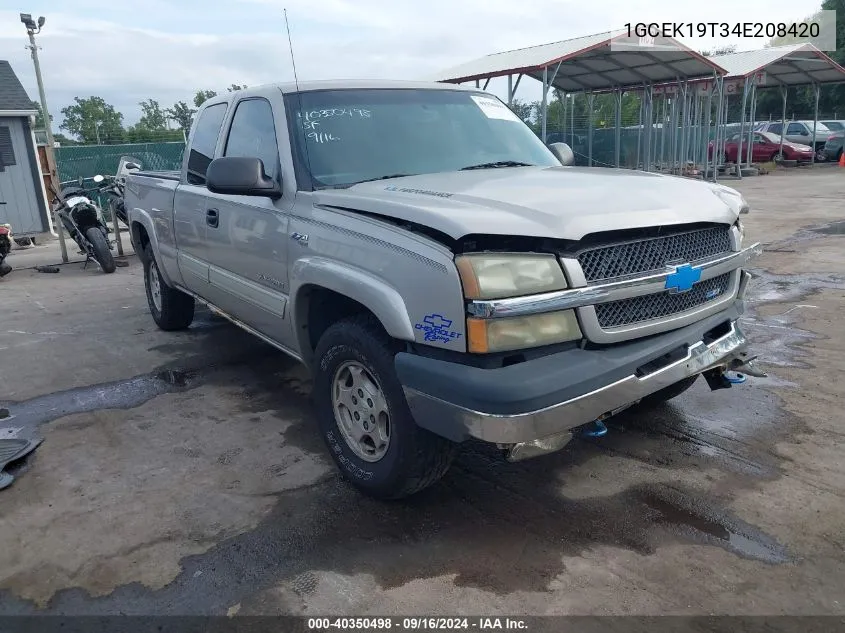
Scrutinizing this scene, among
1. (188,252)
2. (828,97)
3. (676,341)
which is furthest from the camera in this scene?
(828,97)

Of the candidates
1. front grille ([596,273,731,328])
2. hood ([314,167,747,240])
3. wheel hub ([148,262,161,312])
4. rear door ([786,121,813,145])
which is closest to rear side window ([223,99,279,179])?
hood ([314,167,747,240])

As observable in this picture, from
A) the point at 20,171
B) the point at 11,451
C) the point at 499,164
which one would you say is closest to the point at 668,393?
the point at 499,164

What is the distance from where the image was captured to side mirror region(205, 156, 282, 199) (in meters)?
3.59

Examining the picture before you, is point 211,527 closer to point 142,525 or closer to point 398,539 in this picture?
point 142,525

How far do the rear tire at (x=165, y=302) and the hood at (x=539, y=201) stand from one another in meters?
3.44

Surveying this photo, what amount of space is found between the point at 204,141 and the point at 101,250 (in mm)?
5546

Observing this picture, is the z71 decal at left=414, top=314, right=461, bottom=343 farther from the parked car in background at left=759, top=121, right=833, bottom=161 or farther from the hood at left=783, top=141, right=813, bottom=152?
the parked car in background at left=759, top=121, right=833, bottom=161

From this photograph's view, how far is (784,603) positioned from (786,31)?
18.4 m

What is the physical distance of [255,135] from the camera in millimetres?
4289

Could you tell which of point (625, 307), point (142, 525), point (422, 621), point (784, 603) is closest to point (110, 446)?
point (142, 525)

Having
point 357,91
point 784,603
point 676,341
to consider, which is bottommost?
point 784,603

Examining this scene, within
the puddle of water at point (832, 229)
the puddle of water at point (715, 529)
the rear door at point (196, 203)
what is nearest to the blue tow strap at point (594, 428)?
the puddle of water at point (715, 529)

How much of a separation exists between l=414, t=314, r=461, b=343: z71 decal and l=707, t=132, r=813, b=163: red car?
27.4 m

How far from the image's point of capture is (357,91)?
13.5ft
